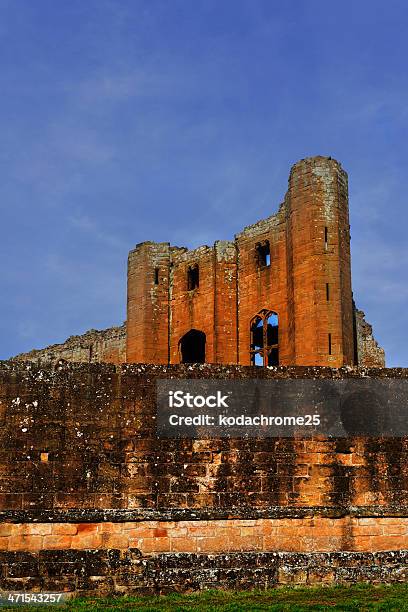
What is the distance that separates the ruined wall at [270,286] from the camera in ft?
103

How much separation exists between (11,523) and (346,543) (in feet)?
15.4

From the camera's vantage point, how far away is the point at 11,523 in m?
13.3

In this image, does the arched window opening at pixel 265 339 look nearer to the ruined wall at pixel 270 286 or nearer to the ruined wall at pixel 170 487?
the ruined wall at pixel 270 286

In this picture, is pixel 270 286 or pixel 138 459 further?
pixel 270 286

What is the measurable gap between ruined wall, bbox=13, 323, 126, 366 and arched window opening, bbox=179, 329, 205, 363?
3.83m

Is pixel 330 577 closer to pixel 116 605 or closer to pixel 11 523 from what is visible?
pixel 116 605

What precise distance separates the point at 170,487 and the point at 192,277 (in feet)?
83.1

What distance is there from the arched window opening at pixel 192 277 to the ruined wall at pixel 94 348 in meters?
5.08

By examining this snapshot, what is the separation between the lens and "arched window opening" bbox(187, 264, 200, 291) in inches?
1513

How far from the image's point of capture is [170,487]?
13.6 m

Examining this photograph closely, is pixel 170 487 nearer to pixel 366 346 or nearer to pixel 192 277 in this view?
pixel 366 346

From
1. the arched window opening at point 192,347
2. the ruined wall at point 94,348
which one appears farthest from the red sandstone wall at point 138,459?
the ruined wall at point 94,348

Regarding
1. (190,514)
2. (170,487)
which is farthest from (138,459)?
(190,514)

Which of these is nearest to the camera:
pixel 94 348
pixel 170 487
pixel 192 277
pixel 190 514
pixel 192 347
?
pixel 190 514
